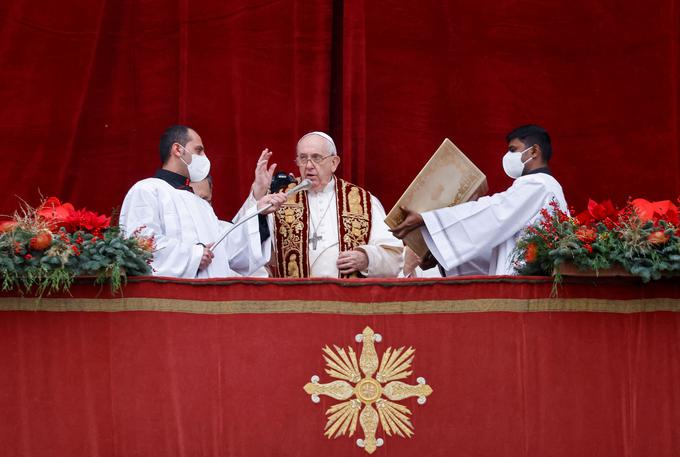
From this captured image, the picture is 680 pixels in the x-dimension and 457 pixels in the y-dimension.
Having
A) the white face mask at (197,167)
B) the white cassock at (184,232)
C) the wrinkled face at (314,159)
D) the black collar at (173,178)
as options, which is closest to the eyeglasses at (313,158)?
the wrinkled face at (314,159)

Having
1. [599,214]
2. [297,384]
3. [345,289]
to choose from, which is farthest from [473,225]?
[297,384]

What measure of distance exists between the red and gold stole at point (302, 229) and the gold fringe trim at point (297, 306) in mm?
1896

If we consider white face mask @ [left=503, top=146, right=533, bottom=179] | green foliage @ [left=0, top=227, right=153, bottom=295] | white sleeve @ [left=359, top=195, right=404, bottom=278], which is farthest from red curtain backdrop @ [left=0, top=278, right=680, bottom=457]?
white sleeve @ [left=359, top=195, right=404, bottom=278]

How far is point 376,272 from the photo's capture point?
287 inches

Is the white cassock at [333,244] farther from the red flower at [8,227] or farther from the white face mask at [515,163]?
the red flower at [8,227]

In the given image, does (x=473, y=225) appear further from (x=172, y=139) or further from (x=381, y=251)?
(x=172, y=139)

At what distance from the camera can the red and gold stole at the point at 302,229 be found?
750cm

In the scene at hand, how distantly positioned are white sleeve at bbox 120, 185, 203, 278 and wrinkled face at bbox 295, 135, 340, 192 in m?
1.17

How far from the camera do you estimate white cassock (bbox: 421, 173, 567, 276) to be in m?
6.43

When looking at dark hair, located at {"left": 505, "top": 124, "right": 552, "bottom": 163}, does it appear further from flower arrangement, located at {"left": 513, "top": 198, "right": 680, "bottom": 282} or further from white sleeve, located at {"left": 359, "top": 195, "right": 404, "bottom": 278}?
flower arrangement, located at {"left": 513, "top": 198, "right": 680, "bottom": 282}

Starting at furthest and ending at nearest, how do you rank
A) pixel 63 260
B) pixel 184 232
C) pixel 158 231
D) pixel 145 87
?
1. pixel 145 87
2. pixel 184 232
3. pixel 158 231
4. pixel 63 260

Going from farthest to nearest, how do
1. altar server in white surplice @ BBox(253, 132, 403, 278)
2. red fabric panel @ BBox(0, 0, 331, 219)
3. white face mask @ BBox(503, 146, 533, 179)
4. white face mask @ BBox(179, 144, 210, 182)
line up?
1. red fabric panel @ BBox(0, 0, 331, 219)
2. altar server in white surplice @ BBox(253, 132, 403, 278)
3. white face mask @ BBox(179, 144, 210, 182)
4. white face mask @ BBox(503, 146, 533, 179)

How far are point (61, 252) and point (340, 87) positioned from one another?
13.0 feet

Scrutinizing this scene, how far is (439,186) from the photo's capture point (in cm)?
655
